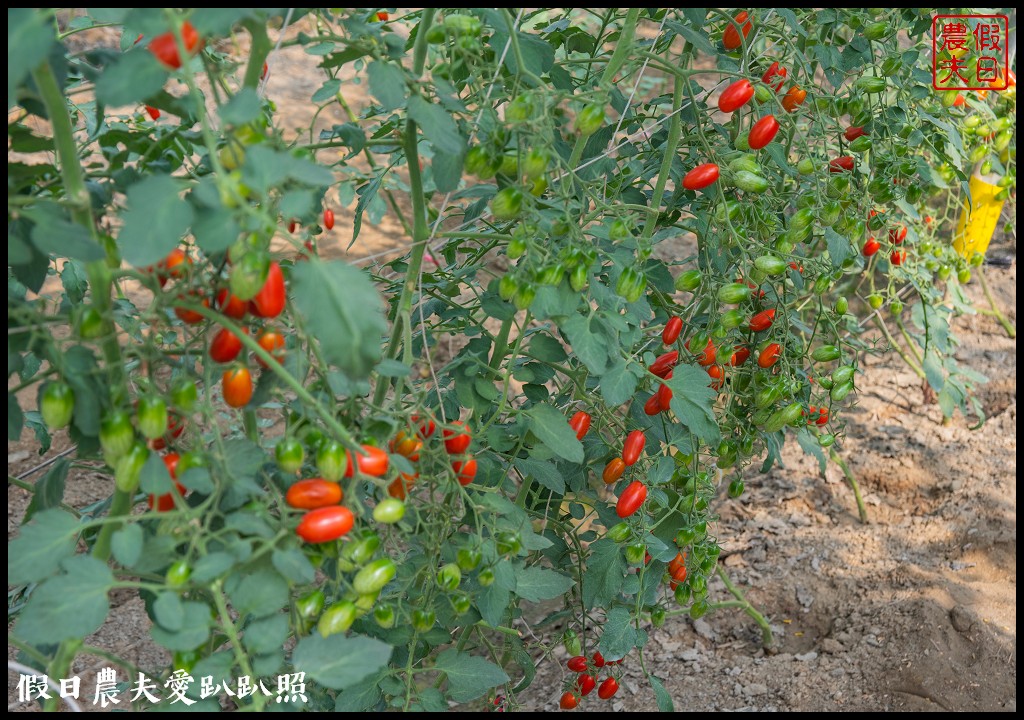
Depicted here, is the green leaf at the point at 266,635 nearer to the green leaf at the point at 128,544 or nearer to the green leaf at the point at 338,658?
the green leaf at the point at 338,658

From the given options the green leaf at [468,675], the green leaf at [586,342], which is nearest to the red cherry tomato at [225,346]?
the green leaf at [586,342]

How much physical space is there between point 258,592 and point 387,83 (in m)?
0.52

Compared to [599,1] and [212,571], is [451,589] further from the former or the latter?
[599,1]

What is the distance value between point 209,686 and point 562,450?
50cm

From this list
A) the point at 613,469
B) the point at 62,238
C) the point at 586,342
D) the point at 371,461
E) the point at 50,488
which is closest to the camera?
the point at 62,238

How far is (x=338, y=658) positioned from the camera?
0.88 metres

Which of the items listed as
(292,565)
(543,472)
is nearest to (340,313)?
(292,565)

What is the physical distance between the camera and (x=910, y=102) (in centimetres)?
163

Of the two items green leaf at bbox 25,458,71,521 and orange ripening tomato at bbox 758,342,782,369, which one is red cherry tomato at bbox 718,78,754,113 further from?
green leaf at bbox 25,458,71,521

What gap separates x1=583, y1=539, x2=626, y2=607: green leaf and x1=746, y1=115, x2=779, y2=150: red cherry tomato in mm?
617

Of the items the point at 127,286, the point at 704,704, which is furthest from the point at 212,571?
the point at 127,286

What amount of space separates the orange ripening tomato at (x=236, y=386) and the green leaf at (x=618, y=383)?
1.47ft

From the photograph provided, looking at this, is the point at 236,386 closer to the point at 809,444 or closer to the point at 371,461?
the point at 371,461

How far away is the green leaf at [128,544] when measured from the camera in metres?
0.84
